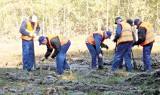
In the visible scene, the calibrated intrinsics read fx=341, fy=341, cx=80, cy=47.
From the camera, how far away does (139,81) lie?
8.09m

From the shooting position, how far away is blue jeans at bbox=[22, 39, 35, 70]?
Result: 12.5 metres

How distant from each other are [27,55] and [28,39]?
59 cm

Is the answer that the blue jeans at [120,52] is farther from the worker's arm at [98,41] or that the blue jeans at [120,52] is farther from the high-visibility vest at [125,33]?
the worker's arm at [98,41]

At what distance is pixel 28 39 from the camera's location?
41.1ft

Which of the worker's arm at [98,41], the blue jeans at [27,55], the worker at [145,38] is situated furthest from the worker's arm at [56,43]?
the worker at [145,38]

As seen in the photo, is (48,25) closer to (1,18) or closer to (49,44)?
(1,18)

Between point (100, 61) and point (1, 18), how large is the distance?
51.5m

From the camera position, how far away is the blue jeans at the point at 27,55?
12.5m

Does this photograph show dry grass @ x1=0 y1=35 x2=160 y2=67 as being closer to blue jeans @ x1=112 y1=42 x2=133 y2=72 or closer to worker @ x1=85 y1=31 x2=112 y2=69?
worker @ x1=85 y1=31 x2=112 y2=69

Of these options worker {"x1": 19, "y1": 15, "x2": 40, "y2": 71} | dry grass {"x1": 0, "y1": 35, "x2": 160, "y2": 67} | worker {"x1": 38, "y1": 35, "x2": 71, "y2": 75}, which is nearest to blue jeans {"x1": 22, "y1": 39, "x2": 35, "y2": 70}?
worker {"x1": 19, "y1": 15, "x2": 40, "y2": 71}

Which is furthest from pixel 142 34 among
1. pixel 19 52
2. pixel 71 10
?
pixel 71 10

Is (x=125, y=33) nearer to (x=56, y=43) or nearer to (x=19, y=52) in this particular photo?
(x=56, y=43)

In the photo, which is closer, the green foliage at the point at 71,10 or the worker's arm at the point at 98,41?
the worker's arm at the point at 98,41

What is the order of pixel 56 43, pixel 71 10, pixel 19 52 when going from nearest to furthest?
pixel 56 43 < pixel 19 52 < pixel 71 10
